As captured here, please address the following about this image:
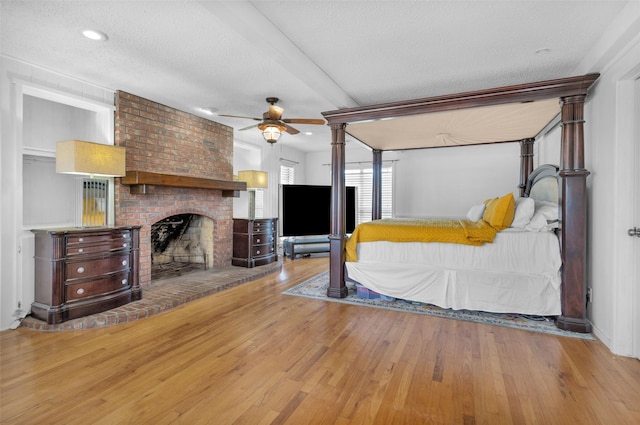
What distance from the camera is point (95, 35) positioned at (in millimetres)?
2523

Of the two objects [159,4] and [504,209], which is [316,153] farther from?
[159,4]

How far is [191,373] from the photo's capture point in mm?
2051

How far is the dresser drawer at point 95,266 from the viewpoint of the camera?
2962 mm

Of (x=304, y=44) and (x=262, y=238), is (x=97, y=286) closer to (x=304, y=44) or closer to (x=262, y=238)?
(x=262, y=238)

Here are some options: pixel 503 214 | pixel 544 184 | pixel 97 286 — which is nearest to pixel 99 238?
pixel 97 286

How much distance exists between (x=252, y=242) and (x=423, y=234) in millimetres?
2831

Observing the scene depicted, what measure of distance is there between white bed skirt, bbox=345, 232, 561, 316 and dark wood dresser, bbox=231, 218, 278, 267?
83.4 inches

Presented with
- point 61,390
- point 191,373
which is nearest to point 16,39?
point 61,390

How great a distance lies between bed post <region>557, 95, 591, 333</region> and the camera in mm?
2732

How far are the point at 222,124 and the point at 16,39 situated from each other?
274 cm

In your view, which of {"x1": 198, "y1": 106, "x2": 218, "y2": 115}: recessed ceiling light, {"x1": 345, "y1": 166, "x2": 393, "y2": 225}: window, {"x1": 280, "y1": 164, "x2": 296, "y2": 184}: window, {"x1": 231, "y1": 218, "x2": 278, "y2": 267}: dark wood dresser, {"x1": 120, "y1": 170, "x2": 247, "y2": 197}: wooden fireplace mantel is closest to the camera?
{"x1": 120, "y1": 170, "x2": 247, "y2": 197}: wooden fireplace mantel

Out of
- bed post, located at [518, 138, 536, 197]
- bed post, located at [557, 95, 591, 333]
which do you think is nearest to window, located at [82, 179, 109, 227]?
bed post, located at [557, 95, 591, 333]

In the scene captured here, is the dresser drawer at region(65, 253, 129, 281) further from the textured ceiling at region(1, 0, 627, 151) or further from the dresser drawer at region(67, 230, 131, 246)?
the textured ceiling at region(1, 0, 627, 151)

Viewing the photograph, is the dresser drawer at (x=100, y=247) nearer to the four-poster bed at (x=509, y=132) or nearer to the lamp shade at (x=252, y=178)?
the lamp shade at (x=252, y=178)
